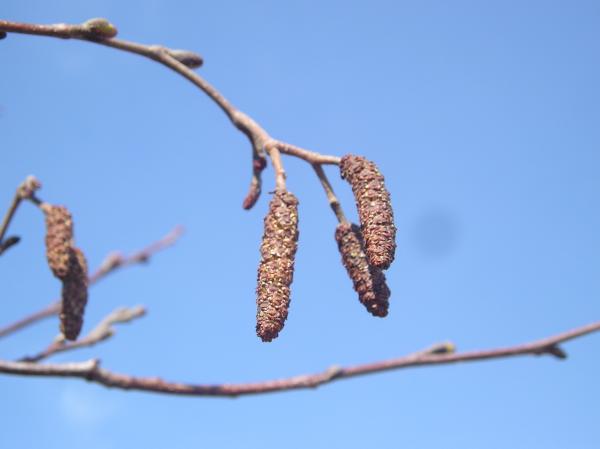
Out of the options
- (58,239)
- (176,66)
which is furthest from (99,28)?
(58,239)

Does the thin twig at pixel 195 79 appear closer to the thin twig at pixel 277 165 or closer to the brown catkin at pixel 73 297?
the thin twig at pixel 277 165

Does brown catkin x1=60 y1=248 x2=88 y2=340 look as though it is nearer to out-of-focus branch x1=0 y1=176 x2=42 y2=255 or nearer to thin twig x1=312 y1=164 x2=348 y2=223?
out-of-focus branch x1=0 y1=176 x2=42 y2=255

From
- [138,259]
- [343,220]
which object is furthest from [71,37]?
[138,259]

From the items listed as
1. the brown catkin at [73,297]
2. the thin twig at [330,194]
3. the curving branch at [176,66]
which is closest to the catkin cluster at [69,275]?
the brown catkin at [73,297]

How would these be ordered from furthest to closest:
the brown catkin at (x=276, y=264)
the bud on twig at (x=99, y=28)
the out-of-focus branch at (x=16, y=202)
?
the out-of-focus branch at (x=16, y=202)
the bud on twig at (x=99, y=28)
the brown catkin at (x=276, y=264)

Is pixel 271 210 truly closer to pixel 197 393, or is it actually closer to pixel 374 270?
pixel 374 270
